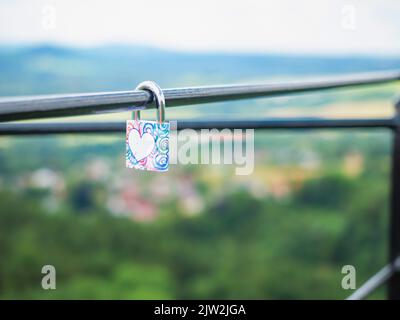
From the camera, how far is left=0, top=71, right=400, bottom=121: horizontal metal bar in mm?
562

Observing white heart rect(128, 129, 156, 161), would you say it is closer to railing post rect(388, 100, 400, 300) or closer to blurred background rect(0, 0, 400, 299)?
railing post rect(388, 100, 400, 300)

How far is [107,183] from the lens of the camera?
8680 millimetres

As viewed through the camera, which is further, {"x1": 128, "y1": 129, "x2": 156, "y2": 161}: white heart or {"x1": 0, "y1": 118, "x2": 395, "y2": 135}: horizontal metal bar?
{"x1": 0, "y1": 118, "x2": 395, "y2": 135}: horizontal metal bar

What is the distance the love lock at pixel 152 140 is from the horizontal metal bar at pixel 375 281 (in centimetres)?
76

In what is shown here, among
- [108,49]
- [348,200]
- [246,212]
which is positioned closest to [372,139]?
[348,200]

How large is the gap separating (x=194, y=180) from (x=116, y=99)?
8380mm

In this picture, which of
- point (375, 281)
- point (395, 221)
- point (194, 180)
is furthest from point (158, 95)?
point (194, 180)

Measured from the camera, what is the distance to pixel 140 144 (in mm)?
745

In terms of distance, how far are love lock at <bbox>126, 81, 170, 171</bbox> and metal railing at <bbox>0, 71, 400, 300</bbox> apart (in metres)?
0.02

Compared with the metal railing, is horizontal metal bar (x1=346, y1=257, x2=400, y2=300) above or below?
below

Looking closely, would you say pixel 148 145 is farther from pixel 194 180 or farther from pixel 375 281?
pixel 194 180

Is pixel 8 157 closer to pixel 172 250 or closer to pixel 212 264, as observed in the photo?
pixel 172 250

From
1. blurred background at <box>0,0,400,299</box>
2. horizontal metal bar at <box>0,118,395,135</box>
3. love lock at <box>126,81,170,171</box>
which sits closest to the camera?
love lock at <box>126,81,170,171</box>

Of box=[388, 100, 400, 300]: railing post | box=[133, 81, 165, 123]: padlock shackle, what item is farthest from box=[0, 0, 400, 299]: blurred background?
box=[133, 81, 165, 123]: padlock shackle
